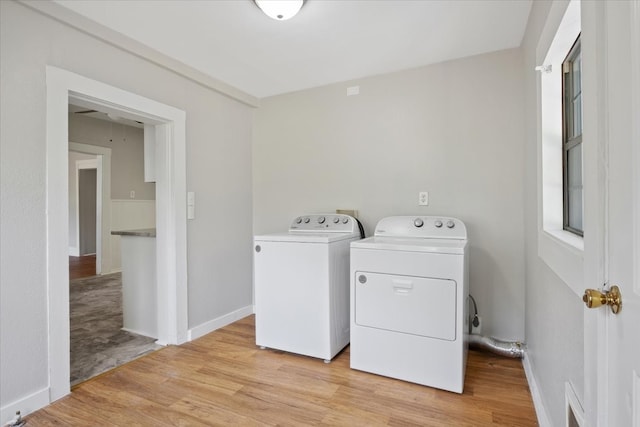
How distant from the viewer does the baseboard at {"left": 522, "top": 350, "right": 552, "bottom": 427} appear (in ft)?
4.90

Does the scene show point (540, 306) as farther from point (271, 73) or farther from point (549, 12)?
point (271, 73)

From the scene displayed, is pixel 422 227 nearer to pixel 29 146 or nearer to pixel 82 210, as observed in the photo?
pixel 29 146

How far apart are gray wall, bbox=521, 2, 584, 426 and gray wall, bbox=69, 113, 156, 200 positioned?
18.7ft

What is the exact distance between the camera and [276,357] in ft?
7.72

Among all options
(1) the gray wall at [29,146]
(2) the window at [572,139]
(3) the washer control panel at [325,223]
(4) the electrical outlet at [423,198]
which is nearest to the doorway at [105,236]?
(1) the gray wall at [29,146]

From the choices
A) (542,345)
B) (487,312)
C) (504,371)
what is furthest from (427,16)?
(504,371)

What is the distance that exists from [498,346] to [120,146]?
6.09m

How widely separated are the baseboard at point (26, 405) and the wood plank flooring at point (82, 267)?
150 inches

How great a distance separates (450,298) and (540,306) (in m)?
0.43

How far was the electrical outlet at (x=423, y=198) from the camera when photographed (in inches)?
102

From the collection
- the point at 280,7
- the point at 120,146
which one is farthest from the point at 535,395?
the point at 120,146

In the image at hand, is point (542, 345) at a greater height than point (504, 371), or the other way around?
point (542, 345)

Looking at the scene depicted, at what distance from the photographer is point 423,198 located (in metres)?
2.59

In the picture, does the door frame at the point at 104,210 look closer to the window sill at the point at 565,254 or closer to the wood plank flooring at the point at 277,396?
the wood plank flooring at the point at 277,396
